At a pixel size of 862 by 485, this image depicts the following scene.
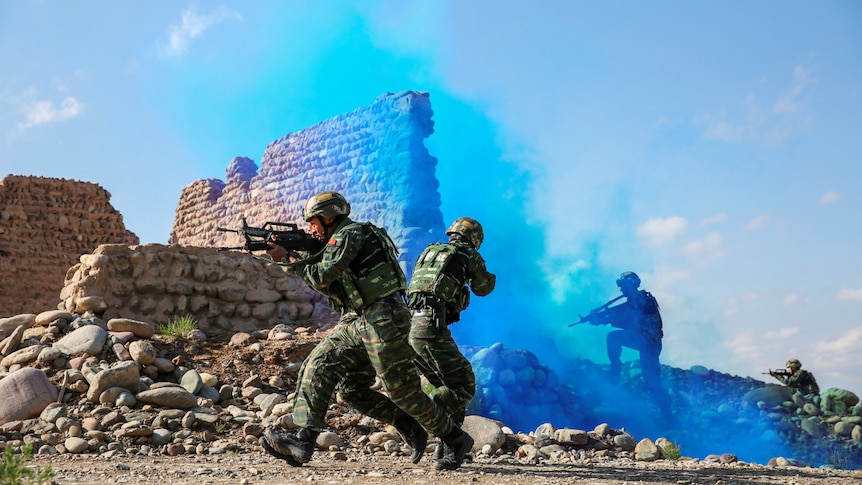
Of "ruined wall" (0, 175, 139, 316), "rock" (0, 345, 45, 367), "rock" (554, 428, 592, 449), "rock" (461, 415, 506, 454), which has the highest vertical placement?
"ruined wall" (0, 175, 139, 316)

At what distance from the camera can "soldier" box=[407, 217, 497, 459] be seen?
5.69 meters

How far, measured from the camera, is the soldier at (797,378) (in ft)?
48.6

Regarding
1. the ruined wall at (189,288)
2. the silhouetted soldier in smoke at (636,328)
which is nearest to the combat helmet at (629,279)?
the silhouetted soldier in smoke at (636,328)

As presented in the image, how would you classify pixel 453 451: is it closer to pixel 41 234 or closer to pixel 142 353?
pixel 142 353

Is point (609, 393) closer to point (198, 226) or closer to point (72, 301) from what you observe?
point (72, 301)

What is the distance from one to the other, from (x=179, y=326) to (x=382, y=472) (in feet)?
20.1

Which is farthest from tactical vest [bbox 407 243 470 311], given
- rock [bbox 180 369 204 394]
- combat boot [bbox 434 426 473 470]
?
rock [bbox 180 369 204 394]

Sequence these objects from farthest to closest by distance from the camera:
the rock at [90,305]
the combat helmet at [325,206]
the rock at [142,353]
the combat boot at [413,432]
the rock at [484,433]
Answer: the rock at [90,305]
the rock at [142,353]
the rock at [484,433]
the combat boot at [413,432]
the combat helmet at [325,206]

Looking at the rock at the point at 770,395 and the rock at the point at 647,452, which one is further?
the rock at the point at 770,395

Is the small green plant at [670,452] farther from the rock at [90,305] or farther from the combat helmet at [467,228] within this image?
the rock at [90,305]

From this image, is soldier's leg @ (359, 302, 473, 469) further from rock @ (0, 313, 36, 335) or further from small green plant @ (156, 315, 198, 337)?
rock @ (0, 313, 36, 335)

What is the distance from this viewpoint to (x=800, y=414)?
16.0 m

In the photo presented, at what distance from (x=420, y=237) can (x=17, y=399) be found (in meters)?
8.92

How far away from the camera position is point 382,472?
5051 millimetres
